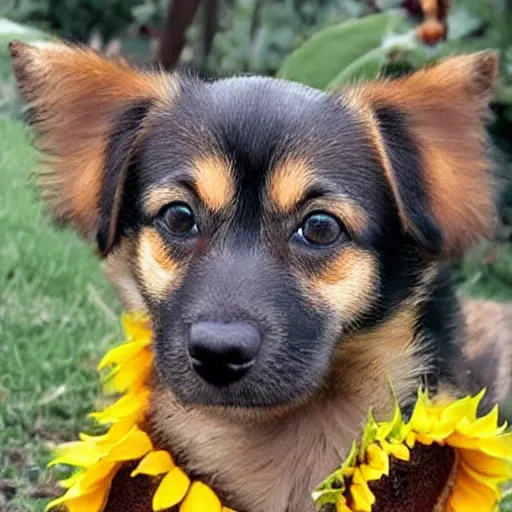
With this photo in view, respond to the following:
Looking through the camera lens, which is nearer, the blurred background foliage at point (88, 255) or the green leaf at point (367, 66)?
the blurred background foliage at point (88, 255)

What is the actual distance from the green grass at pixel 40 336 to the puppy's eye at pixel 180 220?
46 cm

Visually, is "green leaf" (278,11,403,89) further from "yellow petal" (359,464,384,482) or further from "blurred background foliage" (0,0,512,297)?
"yellow petal" (359,464,384,482)

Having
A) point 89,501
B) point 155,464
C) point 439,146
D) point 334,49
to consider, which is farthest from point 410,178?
point 334,49

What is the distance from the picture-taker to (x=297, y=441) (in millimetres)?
2639

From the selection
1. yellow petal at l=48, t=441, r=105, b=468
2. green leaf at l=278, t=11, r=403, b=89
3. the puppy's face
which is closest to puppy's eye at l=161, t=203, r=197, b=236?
the puppy's face

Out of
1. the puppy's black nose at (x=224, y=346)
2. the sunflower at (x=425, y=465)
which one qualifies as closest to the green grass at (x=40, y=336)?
the puppy's black nose at (x=224, y=346)

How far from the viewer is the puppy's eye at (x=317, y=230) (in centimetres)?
243

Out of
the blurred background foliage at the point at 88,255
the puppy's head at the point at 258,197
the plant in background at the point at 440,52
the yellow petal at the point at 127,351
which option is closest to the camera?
the puppy's head at the point at 258,197

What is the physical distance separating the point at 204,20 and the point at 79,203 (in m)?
2.81

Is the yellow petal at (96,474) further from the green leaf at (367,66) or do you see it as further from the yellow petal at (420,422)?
the green leaf at (367,66)

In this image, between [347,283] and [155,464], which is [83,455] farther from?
[347,283]

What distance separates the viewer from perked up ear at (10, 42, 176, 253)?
2.61m

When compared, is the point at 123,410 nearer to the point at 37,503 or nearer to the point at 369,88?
the point at 37,503

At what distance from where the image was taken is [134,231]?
2623 millimetres
